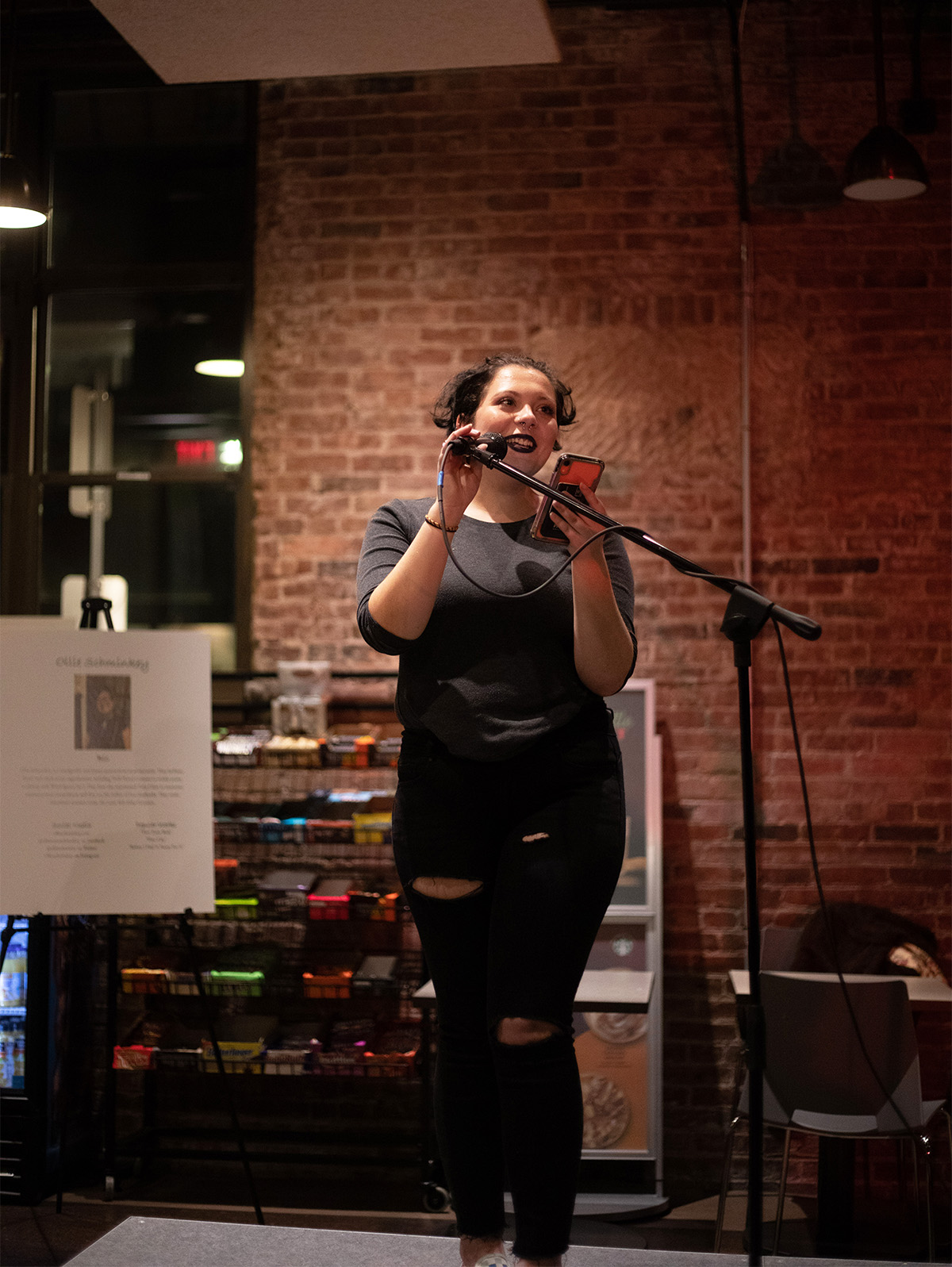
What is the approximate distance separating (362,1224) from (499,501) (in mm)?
2316

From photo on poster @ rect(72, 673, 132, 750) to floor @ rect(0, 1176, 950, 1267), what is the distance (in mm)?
1171

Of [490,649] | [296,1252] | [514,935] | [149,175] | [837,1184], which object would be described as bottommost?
[837,1184]

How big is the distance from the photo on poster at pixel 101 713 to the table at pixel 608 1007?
980 millimetres

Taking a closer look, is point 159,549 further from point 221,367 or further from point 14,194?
point 14,194

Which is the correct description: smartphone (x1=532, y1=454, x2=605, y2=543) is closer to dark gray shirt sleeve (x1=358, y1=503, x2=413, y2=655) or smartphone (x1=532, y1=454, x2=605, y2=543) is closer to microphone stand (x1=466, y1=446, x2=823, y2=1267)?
microphone stand (x1=466, y1=446, x2=823, y2=1267)

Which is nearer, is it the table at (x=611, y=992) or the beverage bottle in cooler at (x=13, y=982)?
the table at (x=611, y=992)

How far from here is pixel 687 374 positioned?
386cm

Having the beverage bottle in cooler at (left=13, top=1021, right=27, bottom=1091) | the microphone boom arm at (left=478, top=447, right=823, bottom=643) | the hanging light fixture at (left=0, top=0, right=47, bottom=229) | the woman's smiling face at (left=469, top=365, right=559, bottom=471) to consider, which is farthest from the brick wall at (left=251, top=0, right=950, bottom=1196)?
the microphone boom arm at (left=478, top=447, right=823, bottom=643)

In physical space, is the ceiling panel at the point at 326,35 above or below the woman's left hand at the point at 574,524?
above

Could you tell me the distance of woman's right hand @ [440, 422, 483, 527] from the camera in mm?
1648

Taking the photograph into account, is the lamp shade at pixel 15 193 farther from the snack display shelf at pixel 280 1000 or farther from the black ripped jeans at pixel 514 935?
the black ripped jeans at pixel 514 935

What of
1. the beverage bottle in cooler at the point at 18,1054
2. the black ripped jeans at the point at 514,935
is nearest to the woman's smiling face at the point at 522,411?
the black ripped jeans at the point at 514,935

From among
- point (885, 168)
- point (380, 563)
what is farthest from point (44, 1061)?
point (885, 168)

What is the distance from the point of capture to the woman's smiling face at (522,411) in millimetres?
1748
